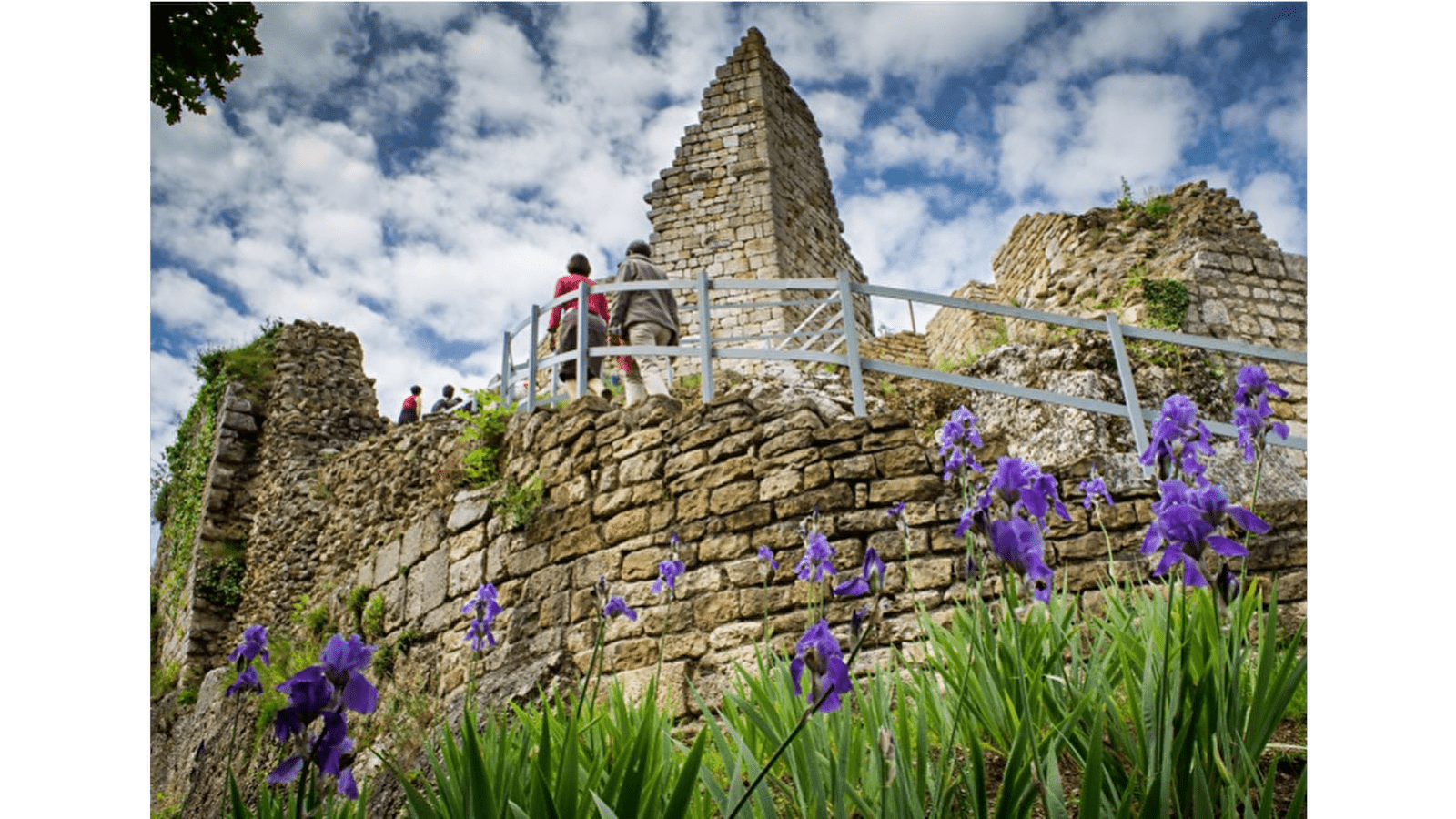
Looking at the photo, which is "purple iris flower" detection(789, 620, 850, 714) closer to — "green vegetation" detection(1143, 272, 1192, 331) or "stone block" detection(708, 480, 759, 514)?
"stone block" detection(708, 480, 759, 514)

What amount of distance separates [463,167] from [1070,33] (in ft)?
5.70

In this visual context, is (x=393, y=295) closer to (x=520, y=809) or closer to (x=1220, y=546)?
(x=520, y=809)

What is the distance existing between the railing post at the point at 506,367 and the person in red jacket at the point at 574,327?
36 centimetres

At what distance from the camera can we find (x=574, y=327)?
18.3 ft

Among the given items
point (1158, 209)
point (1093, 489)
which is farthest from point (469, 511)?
point (1158, 209)

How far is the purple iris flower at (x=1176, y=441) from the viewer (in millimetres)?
1486

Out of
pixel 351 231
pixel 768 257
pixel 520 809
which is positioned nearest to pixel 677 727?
pixel 520 809

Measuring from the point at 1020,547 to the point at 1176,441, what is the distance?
1.36 ft

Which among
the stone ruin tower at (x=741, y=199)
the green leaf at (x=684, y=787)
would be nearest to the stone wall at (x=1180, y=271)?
the stone ruin tower at (x=741, y=199)

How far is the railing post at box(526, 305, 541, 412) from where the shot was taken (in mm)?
5176

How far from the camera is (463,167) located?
2643 mm

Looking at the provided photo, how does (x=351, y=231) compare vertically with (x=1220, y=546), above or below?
above

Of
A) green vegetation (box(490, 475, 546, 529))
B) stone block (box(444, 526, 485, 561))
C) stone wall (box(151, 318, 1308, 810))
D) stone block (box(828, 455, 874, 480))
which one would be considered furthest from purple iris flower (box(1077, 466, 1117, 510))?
stone block (box(444, 526, 485, 561))

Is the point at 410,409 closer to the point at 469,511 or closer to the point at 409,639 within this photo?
the point at 469,511
